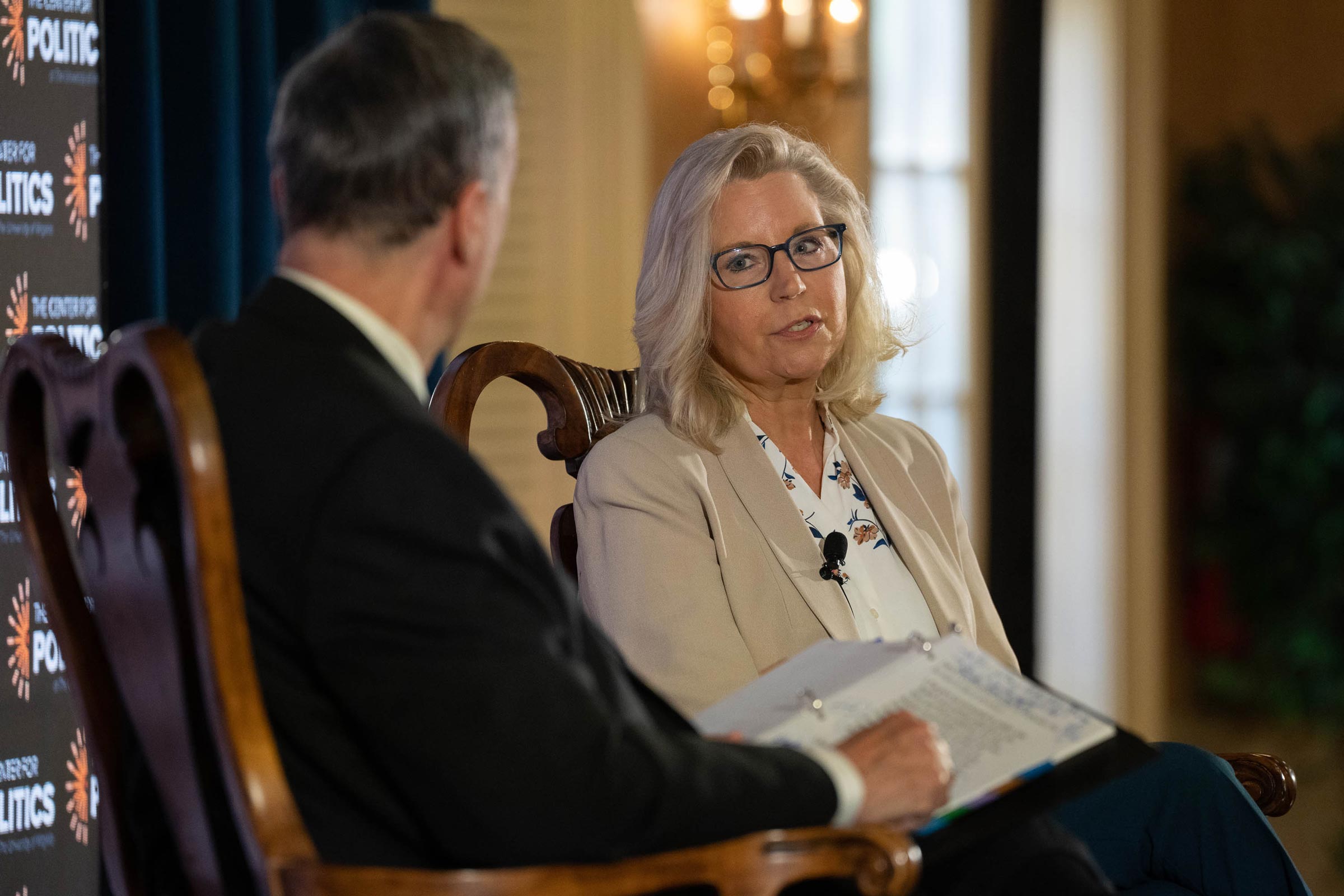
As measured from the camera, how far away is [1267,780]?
163cm

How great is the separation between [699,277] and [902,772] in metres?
0.98

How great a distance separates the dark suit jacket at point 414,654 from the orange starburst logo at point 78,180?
1519mm

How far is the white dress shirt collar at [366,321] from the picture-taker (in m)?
1.02

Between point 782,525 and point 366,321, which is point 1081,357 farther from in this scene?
point 366,321

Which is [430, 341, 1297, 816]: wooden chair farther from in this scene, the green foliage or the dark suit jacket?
the green foliage

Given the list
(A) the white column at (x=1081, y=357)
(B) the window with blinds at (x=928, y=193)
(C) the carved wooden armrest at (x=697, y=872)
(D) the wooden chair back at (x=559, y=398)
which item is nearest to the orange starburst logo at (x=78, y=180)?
(D) the wooden chair back at (x=559, y=398)

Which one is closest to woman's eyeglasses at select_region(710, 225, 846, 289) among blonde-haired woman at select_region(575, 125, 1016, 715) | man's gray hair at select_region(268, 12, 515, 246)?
blonde-haired woman at select_region(575, 125, 1016, 715)

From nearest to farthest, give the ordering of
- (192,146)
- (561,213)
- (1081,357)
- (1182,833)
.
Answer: (1182,833) → (192,146) → (561,213) → (1081,357)

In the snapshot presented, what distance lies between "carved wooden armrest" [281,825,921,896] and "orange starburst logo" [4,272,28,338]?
1.71 metres

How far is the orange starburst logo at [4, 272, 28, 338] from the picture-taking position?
7.41ft

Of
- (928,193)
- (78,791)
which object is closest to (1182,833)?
(78,791)

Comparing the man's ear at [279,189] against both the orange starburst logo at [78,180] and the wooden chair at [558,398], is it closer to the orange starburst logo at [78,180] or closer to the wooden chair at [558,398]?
the wooden chair at [558,398]

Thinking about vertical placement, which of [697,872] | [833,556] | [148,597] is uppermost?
[148,597]

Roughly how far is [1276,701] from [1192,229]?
167cm
